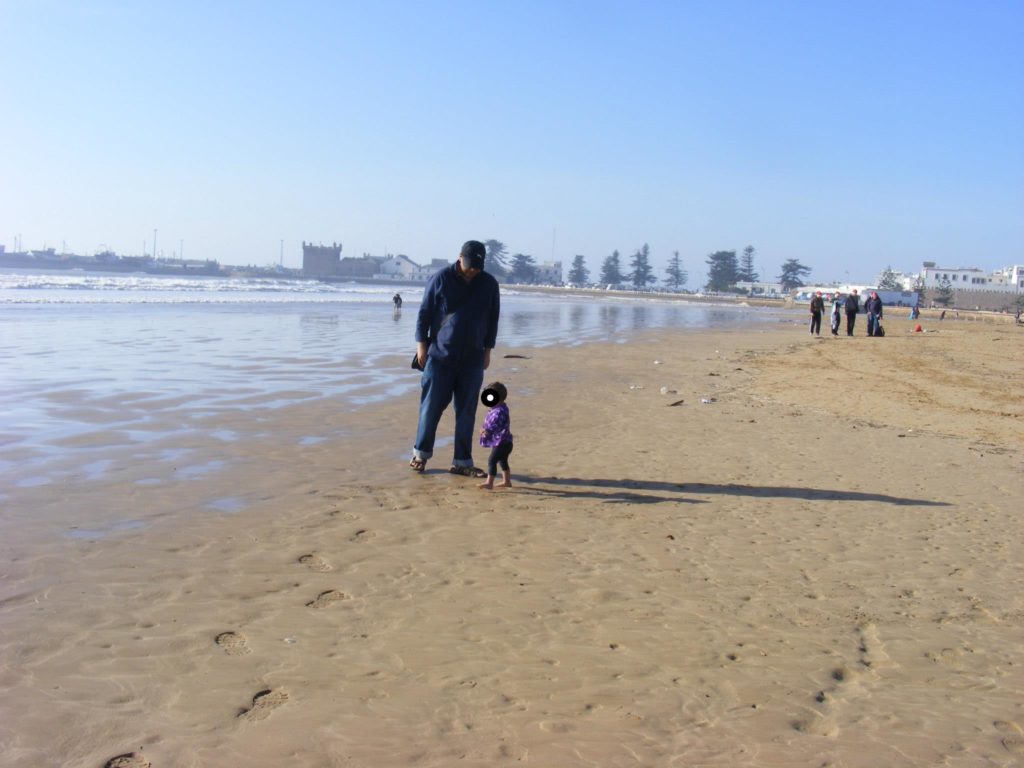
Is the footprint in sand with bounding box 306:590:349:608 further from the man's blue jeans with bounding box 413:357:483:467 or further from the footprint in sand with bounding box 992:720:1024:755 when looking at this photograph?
the man's blue jeans with bounding box 413:357:483:467

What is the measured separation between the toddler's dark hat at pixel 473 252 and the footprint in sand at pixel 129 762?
4.90 metres

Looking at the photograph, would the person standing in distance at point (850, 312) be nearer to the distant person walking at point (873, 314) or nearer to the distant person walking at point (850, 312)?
the distant person walking at point (850, 312)

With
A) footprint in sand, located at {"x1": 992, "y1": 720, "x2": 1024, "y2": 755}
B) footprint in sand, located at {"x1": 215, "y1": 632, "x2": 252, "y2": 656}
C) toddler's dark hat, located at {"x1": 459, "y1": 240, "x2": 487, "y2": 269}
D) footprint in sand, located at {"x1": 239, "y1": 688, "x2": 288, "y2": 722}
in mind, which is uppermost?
toddler's dark hat, located at {"x1": 459, "y1": 240, "x2": 487, "y2": 269}

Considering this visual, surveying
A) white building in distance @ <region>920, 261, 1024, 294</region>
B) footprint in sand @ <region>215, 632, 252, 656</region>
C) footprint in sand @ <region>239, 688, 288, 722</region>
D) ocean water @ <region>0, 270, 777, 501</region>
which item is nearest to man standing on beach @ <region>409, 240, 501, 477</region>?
ocean water @ <region>0, 270, 777, 501</region>

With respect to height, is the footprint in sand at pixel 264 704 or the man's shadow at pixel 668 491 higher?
the footprint in sand at pixel 264 704

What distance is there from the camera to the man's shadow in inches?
272

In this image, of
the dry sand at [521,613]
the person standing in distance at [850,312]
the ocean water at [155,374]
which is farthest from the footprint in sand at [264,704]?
the person standing in distance at [850,312]

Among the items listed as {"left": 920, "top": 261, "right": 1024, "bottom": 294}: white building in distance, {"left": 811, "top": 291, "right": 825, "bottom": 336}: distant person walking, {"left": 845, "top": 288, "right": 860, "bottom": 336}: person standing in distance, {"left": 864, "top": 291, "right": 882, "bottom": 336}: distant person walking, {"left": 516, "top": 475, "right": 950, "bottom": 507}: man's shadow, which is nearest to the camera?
{"left": 516, "top": 475, "right": 950, "bottom": 507}: man's shadow

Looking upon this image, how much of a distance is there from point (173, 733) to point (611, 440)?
267 inches

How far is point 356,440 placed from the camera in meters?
9.00

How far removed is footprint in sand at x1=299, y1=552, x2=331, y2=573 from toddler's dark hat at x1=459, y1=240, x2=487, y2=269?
296 cm

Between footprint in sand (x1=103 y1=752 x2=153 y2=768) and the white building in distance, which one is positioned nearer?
footprint in sand (x1=103 y1=752 x2=153 y2=768)

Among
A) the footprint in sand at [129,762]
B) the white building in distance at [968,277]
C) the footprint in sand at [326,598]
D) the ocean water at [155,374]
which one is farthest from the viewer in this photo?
the white building in distance at [968,277]

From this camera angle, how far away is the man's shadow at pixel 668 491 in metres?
6.91
